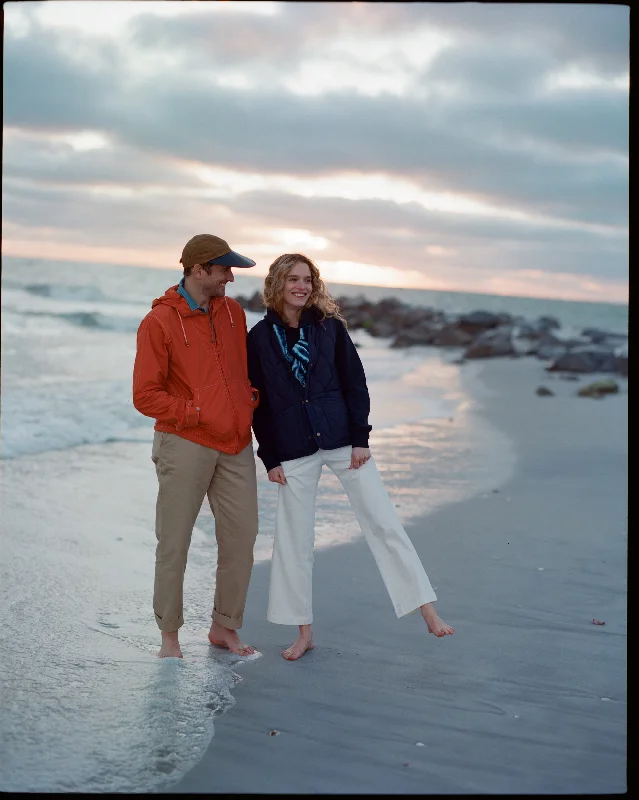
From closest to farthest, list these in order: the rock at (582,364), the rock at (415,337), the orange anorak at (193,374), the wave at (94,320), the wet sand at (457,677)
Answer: the wet sand at (457,677) → the orange anorak at (193,374) → the rock at (582,364) → the rock at (415,337) → the wave at (94,320)

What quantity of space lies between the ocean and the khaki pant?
27 cm

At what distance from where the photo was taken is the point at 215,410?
14.3 ft

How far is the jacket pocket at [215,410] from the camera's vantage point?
4348mm

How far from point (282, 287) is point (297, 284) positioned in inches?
3.0

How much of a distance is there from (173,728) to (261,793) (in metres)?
0.63

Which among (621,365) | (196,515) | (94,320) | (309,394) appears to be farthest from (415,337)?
(196,515)

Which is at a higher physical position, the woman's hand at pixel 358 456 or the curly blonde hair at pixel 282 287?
the curly blonde hair at pixel 282 287

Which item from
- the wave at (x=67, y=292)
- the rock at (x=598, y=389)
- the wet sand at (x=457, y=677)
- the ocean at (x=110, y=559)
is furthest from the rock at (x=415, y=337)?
the wet sand at (x=457, y=677)

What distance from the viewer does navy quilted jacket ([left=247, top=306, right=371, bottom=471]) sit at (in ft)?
14.8

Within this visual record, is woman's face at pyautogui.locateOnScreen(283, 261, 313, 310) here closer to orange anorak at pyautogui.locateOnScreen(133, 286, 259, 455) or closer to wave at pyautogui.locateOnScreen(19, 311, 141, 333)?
orange anorak at pyautogui.locateOnScreen(133, 286, 259, 455)

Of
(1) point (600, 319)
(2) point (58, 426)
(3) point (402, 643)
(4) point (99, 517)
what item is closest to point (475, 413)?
(2) point (58, 426)

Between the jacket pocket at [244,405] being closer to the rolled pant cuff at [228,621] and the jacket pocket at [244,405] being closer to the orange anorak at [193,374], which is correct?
the orange anorak at [193,374]

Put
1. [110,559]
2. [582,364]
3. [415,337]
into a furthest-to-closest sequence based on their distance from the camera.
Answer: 1. [415,337]
2. [582,364]
3. [110,559]

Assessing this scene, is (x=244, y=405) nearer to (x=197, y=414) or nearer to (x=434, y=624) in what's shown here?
(x=197, y=414)
